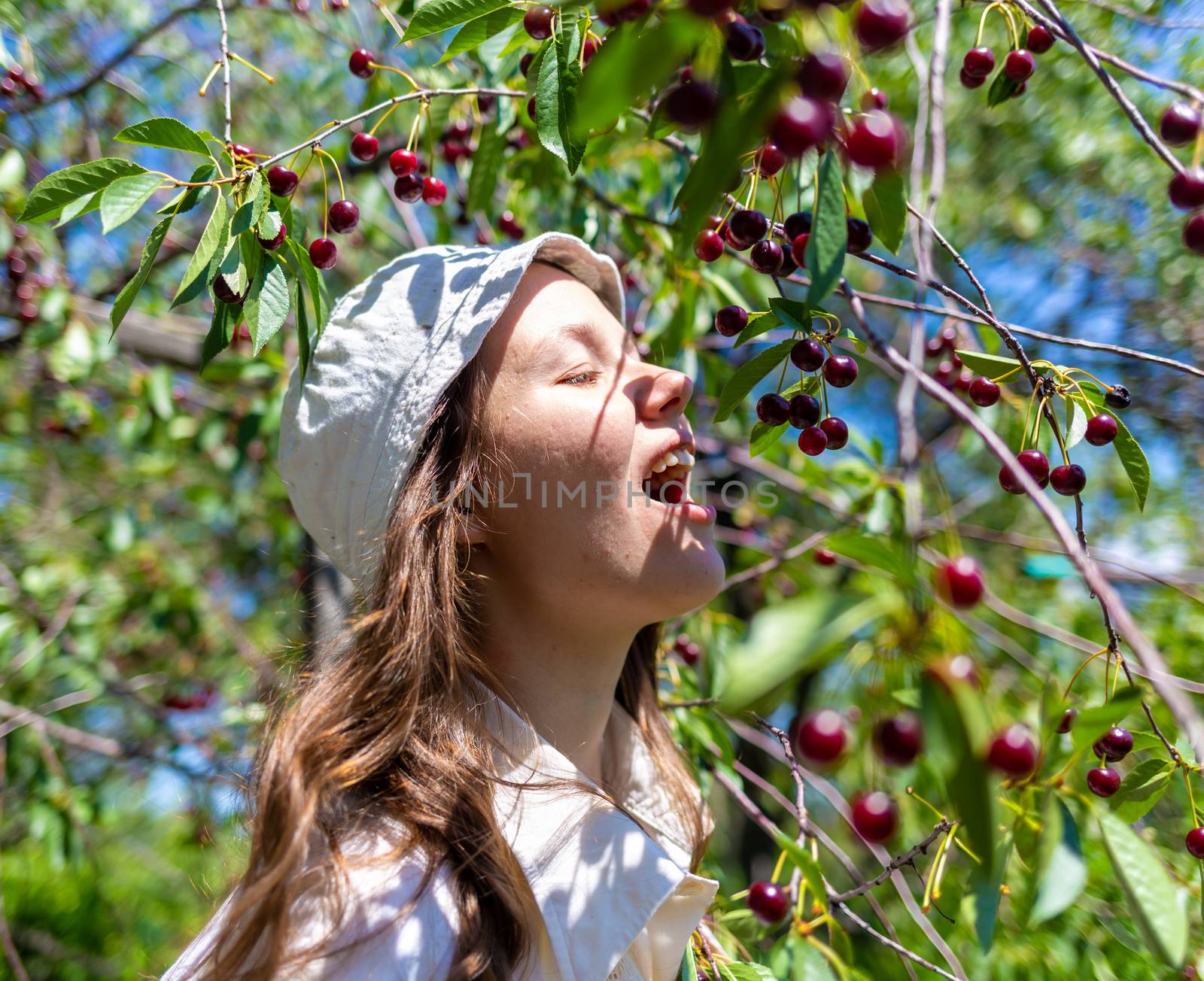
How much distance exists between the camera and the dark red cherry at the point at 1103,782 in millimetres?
1210

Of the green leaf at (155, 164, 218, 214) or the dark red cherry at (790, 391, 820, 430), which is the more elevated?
the green leaf at (155, 164, 218, 214)

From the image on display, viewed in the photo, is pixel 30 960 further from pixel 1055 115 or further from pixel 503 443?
pixel 1055 115

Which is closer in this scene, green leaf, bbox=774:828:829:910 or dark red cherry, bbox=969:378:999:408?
green leaf, bbox=774:828:829:910

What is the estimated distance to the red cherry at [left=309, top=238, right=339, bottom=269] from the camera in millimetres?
1574

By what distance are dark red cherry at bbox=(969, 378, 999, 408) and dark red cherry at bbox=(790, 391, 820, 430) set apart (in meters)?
0.27

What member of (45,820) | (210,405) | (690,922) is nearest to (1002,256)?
(210,405)

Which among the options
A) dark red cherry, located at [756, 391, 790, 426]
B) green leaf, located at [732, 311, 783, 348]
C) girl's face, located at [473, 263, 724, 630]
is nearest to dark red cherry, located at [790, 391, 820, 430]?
dark red cherry, located at [756, 391, 790, 426]

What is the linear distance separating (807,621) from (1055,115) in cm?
457

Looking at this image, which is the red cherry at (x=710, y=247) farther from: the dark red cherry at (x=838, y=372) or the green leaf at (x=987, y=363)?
the green leaf at (x=987, y=363)

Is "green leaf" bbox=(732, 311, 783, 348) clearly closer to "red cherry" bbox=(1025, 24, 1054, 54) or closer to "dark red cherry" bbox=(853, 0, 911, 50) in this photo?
"dark red cherry" bbox=(853, 0, 911, 50)

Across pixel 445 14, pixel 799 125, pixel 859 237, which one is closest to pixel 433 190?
pixel 445 14

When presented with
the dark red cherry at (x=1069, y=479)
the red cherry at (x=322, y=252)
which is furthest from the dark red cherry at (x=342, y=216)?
the dark red cherry at (x=1069, y=479)

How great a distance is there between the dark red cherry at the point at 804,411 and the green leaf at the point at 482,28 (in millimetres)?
712

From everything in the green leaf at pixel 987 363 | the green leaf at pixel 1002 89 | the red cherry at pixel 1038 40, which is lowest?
the green leaf at pixel 987 363
